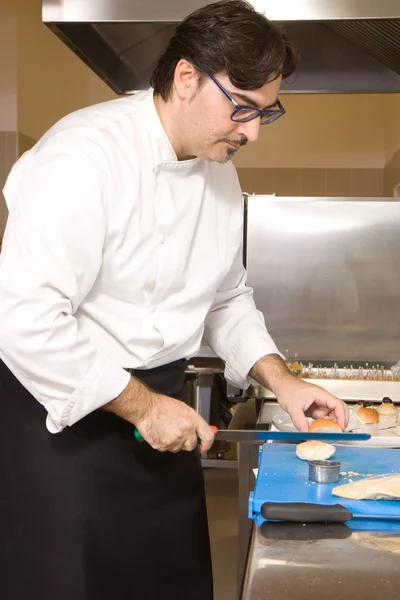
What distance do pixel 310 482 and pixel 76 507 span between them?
1.29 feet

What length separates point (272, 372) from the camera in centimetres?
153

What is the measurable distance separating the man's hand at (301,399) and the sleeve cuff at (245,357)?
0.04 metres

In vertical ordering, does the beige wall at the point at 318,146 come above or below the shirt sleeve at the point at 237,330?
above

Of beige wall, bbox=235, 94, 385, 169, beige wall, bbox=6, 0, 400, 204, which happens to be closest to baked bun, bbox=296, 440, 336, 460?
beige wall, bbox=6, 0, 400, 204

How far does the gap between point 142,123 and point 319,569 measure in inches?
32.8

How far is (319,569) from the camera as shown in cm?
91

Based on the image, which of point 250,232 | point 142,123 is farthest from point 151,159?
point 250,232

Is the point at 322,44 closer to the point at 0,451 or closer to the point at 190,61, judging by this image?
the point at 190,61

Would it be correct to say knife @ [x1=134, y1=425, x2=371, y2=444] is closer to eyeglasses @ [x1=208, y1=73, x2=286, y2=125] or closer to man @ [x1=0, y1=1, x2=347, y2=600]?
man @ [x1=0, y1=1, x2=347, y2=600]

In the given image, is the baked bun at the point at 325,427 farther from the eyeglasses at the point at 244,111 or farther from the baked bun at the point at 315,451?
the eyeglasses at the point at 244,111

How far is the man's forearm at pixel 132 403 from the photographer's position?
122 cm

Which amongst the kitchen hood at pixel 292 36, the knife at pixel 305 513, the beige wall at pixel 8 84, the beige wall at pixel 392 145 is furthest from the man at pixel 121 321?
the beige wall at pixel 392 145

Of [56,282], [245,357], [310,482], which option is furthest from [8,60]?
[310,482]

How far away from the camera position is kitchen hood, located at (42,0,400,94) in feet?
6.51
